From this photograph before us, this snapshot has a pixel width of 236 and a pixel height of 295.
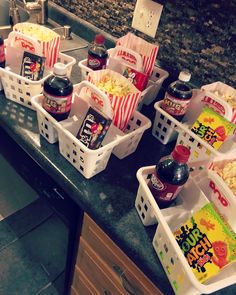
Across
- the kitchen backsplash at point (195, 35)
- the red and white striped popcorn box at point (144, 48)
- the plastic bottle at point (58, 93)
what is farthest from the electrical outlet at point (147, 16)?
the plastic bottle at point (58, 93)

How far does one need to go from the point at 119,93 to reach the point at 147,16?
0.52 meters

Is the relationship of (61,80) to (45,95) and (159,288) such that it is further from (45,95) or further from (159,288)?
(159,288)

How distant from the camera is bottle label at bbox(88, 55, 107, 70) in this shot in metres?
1.04

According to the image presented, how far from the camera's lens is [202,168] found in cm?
79

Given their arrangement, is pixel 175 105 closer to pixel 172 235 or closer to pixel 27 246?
pixel 172 235

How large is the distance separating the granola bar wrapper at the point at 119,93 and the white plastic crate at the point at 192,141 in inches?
4.1

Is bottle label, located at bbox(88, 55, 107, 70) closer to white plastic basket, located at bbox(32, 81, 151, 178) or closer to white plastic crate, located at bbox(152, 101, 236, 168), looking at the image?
white plastic basket, located at bbox(32, 81, 151, 178)

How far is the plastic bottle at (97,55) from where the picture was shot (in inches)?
40.7

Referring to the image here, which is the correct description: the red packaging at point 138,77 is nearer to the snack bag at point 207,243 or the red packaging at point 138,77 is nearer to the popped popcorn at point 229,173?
the popped popcorn at point 229,173

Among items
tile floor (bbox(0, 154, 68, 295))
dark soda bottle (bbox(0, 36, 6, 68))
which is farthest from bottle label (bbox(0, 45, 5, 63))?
tile floor (bbox(0, 154, 68, 295))

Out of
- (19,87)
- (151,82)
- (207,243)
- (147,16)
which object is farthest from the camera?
(147,16)

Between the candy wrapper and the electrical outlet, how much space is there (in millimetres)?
412

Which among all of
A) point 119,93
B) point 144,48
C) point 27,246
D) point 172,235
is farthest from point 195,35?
point 27,246

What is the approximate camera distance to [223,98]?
0.93 metres
